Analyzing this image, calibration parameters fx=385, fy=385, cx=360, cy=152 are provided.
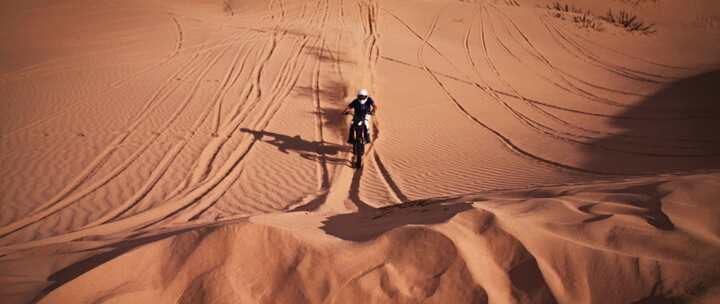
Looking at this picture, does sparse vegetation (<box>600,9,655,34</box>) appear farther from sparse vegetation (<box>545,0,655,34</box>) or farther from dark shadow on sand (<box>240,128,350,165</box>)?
dark shadow on sand (<box>240,128,350,165</box>)

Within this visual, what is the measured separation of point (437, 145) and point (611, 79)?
7360 millimetres

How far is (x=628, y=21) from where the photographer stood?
17.9 m

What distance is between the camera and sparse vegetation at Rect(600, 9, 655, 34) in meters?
16.8

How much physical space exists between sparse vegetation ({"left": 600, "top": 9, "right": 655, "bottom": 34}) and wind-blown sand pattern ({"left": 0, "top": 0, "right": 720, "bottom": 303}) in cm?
60

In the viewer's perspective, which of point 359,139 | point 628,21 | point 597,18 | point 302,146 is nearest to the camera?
point 359,139

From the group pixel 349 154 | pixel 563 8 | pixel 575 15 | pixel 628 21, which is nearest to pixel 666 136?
pixel 349 154

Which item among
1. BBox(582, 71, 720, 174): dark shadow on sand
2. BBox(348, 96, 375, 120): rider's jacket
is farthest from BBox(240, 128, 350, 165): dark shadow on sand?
BBox(582, 71, 720, 174): dark shadow on sand

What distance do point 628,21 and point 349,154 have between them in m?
17.6

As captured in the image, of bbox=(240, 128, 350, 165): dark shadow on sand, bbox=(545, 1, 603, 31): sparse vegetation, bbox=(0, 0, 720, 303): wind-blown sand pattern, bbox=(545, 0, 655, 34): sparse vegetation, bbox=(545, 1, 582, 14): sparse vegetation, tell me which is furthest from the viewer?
bbox=(545, 1, 582, 14): sparse vegetation

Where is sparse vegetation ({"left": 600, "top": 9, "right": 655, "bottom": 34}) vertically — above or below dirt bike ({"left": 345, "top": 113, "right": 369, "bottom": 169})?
above

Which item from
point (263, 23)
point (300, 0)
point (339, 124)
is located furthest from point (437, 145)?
point (300, 0)

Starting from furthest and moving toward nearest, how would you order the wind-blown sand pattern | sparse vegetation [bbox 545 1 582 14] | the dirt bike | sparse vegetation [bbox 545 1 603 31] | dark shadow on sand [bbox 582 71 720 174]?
sparse vegetation [bbox 545 1 582 14]
sparse vegetation [bbox 545 1 603 31]
the dirt bike
dark shadow on sand [bbox 582 71 720 174]
the wind-blown sand pattern

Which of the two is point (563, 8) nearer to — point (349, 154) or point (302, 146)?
point (349, 154)

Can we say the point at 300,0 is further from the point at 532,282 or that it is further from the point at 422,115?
the point at 532,282
